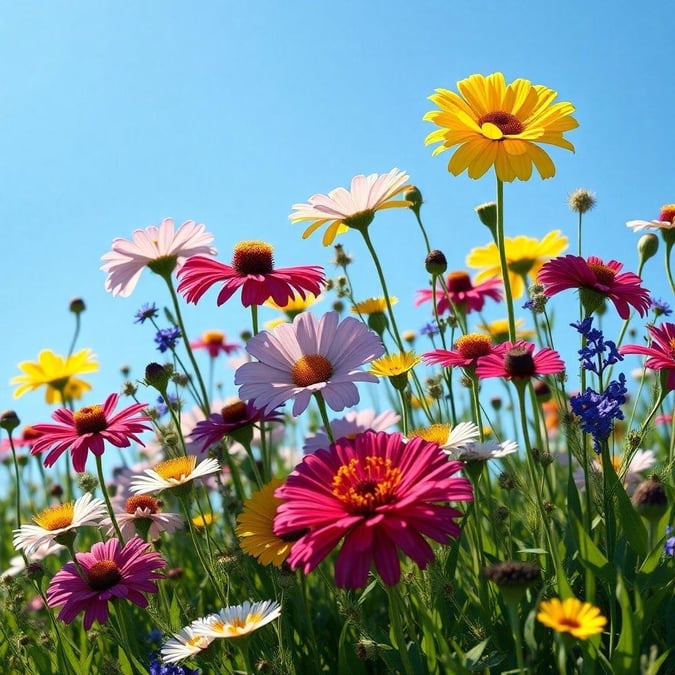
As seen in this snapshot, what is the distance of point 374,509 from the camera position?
1725 mm

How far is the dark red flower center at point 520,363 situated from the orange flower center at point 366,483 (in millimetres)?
379

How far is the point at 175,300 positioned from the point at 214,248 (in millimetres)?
323

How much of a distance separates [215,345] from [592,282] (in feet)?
10.5

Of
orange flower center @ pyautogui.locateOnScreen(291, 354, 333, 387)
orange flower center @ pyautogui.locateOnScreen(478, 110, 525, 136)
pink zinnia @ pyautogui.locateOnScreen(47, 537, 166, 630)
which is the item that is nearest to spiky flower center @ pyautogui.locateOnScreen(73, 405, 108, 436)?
pink zinnia @ pyautogui.locateOnScreen(47, 537, 166, 630)

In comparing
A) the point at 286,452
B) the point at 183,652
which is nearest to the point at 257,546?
the point at 183,652

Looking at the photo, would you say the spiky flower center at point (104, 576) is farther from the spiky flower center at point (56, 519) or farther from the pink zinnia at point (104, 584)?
the spiky flower center at point (56, 519)

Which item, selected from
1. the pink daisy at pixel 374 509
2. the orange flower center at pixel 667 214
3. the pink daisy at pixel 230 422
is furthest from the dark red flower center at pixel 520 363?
the orange flower center at pixel 667 214

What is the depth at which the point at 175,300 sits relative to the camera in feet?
9.33

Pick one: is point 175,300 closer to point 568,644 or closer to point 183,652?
point 183,652

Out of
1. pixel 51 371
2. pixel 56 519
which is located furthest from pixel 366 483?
pixel 51 371

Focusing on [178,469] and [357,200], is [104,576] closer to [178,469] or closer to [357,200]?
[178,469]

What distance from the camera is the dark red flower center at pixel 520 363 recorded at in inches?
77.7

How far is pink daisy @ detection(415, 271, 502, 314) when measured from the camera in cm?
382

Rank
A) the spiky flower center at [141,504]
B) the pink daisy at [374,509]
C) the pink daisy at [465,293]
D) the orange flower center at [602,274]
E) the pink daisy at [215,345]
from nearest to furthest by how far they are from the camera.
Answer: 1. the pink daisy at [374,509]
2. the orange flower center at [602,274]
3. the spiky flower center at [141,504]
4. the pink daisy at [465,293]
5. the pink daisy at [215,345]
